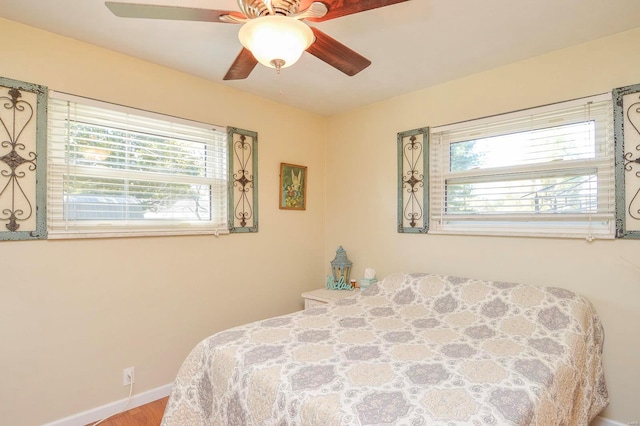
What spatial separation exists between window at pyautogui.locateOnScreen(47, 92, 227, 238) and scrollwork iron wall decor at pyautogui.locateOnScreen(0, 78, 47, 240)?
0.05 meters

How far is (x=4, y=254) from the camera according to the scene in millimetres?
1858

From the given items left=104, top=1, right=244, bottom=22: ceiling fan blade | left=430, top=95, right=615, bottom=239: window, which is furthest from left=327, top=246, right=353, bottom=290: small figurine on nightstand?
left=104, top=1, right=244, bottom=22: ceiling fan blade

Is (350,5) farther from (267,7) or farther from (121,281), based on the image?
(121,281)

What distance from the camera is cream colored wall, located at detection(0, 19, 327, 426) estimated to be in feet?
6.26

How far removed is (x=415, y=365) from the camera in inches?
57.7

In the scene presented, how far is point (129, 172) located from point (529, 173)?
274 cm

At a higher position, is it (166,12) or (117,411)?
(166,12)

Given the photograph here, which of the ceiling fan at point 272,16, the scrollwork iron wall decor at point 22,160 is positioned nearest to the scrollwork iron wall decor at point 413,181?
the ceiling fan at point 272,16

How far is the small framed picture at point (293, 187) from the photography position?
321 centimetres

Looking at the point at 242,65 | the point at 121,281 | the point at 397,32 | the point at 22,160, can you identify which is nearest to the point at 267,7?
the point at 242,65

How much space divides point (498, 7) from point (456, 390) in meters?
1.83

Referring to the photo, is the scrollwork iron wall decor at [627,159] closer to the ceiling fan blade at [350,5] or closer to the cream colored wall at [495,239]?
the cream colored wall at [495,239]

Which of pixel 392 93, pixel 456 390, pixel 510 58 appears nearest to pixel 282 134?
pixel 392 93

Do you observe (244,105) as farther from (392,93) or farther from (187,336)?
(187,336)
